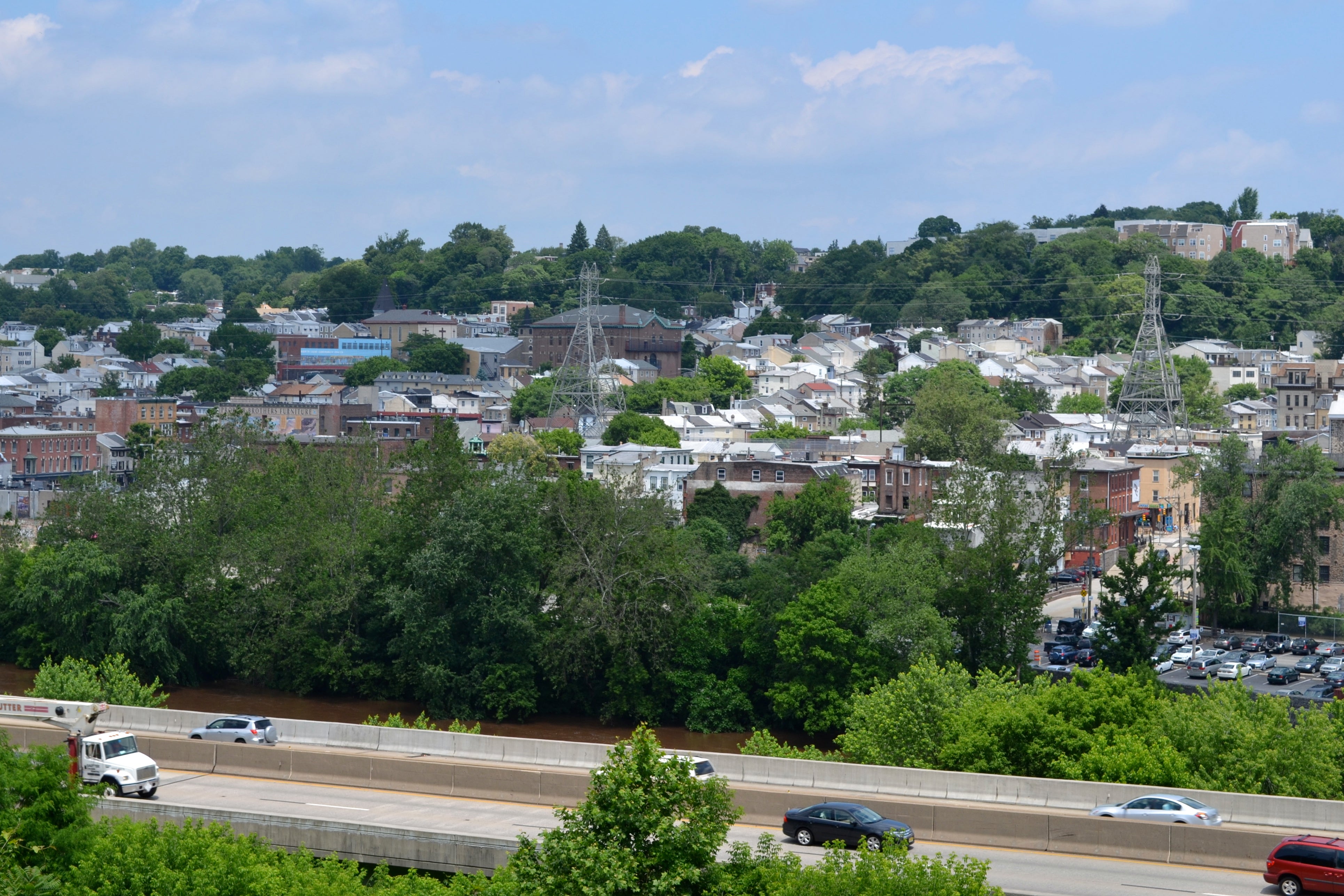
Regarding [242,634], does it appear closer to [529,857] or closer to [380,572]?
[380,572]

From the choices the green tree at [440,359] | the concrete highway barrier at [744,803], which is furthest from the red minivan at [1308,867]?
the green tree at [440,359]

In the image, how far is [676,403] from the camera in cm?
11144

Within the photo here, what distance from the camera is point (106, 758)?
23641 mm

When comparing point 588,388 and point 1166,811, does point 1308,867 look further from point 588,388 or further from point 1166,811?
point 588,388

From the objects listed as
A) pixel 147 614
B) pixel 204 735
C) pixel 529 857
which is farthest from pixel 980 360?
pixel 529 857

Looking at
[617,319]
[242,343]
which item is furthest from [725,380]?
[242,343]

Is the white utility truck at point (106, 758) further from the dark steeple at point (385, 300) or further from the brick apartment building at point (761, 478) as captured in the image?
the dark steeple at point (385, 300)

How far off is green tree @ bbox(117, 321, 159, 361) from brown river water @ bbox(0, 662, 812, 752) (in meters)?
115

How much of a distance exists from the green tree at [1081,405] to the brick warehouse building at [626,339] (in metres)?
33.6

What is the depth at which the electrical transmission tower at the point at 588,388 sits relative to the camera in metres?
103

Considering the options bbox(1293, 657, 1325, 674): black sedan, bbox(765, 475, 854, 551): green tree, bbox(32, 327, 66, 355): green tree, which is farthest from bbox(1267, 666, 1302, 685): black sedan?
bbox(32, 327, 66, 355): green tree

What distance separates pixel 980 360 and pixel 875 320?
34.5 meters

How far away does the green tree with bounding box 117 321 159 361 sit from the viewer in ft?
516

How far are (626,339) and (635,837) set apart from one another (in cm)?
12105
